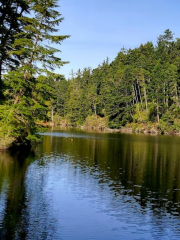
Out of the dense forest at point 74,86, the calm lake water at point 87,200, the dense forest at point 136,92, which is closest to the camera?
the calm lake water at point 87,200

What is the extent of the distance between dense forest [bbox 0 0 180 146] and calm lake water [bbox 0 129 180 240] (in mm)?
6756

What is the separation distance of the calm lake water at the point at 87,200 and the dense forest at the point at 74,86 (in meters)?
6.76

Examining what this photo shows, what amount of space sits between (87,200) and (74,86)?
119888 mm

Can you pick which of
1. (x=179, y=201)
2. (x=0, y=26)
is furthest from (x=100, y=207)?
(x=0, y=26)

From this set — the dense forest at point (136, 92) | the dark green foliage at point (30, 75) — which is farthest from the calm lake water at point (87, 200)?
the dense forest at point (136, 92)

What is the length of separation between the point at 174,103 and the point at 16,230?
82.4 meters

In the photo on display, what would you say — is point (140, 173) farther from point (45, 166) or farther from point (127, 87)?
point (127, 87)

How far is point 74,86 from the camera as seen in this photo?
5281 inches

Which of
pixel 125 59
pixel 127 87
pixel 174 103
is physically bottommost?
pixel 174 103

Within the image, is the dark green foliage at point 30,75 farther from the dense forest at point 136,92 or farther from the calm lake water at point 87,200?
the dense forest at point 136,92

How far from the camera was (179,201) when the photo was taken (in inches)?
664

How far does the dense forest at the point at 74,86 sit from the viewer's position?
29641mm

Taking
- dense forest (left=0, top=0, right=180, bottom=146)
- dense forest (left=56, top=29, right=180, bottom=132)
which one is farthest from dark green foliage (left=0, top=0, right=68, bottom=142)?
dense forest (left=56, top=29, right=180, bottom=132)

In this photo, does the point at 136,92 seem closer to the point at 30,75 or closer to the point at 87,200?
the point at 30,75
